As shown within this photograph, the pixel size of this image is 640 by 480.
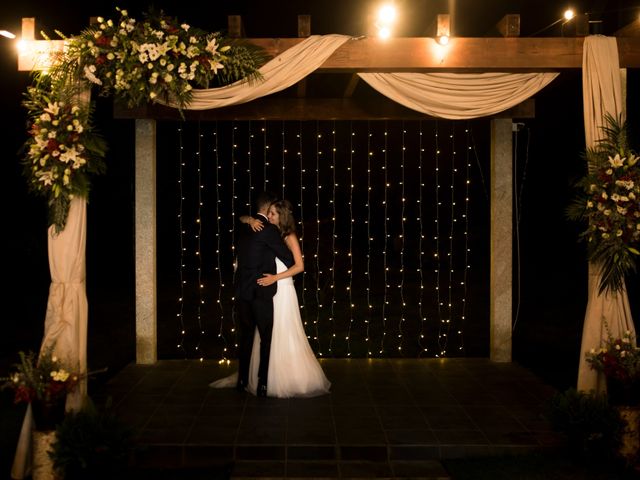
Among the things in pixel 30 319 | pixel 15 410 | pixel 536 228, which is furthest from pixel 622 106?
pixel 536 228

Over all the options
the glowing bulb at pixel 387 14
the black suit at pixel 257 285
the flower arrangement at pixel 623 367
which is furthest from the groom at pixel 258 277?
the flower arrangement at pixel 623 367

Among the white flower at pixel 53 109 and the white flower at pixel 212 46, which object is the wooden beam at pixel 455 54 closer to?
the white flower at pixel 212 46

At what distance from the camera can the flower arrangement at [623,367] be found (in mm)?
4344

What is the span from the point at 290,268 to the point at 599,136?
2.49 meters

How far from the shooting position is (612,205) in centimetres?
454

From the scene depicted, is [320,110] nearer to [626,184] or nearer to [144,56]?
[144,56]

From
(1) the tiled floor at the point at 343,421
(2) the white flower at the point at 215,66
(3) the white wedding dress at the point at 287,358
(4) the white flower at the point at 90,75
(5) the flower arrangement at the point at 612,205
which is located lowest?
(1) the tiled floor at the point at 343,421

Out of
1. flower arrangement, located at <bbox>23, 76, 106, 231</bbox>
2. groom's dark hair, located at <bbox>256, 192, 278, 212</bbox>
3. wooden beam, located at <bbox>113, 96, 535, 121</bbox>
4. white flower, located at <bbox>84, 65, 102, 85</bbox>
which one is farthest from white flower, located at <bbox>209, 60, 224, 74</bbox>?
wooden beam, located at <bbox>113, 96, 535, 121</bbox>

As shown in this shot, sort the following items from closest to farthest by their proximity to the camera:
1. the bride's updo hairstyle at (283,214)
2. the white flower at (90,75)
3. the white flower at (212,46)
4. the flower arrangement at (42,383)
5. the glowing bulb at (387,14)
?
the flower arrangement at (42,383) < the white flower at (90,75) < the white flower at (212,46) < the glowing bulb at (387,14) < the bride's updo hairstyle at (283,214)

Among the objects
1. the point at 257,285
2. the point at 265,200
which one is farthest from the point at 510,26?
the point at 257,285

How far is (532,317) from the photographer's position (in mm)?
10656

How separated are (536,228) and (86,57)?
727 inches

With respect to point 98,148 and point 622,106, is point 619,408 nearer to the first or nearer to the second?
point 622,106

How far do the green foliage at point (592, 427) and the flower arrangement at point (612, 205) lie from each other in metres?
0.80
